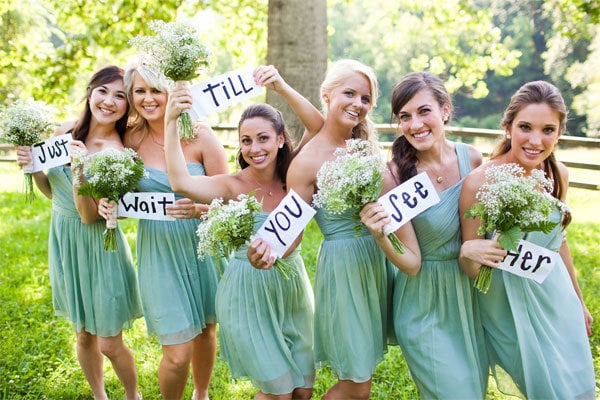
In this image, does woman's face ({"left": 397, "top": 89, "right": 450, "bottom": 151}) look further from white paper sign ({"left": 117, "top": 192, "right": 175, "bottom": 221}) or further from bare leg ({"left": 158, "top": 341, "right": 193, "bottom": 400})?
bare leg ({"left": 158, "top": 341, "right": 193, "bottom": 400})

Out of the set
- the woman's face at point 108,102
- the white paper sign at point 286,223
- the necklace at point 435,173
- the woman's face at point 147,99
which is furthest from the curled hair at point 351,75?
the woman's face at point 108,102

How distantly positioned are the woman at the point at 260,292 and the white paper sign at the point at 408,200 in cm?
80

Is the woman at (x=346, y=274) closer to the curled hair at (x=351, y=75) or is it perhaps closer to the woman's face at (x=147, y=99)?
the curled hair at (x=351, y=75)

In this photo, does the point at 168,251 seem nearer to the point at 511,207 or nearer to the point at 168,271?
the point at 168,271

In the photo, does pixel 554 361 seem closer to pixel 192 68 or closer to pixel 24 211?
pixel 192 68

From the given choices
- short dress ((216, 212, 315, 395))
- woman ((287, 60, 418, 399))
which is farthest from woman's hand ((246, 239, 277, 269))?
woman ((287, 60, 418, 399))

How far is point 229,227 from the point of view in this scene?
3.19 m

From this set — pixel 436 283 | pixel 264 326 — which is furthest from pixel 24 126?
pixel 436 283

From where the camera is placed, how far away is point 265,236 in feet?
10.9

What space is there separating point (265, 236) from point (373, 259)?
699 millimetres

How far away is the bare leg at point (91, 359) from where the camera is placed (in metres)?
4.45

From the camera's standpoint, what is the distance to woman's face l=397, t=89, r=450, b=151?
11.2 feet

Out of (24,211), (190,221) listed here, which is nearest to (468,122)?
(24,211)

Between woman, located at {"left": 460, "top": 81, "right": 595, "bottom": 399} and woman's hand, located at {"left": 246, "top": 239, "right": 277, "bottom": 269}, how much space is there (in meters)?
1.06
